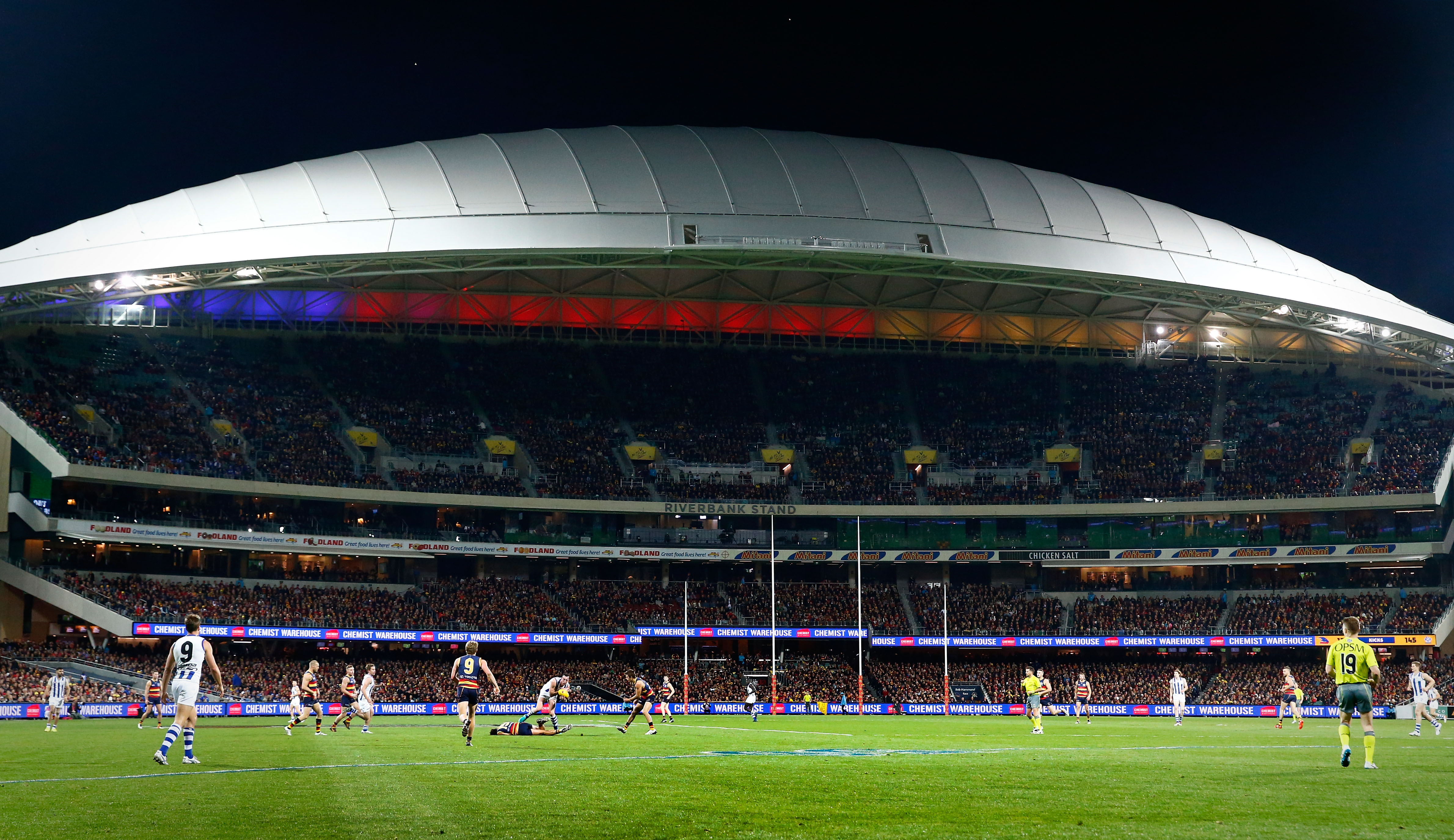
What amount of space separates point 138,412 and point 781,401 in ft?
125

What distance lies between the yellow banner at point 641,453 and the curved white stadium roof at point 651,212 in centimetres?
2140

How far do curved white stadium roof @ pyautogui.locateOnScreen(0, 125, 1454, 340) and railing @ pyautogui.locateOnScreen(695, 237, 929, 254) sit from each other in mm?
251

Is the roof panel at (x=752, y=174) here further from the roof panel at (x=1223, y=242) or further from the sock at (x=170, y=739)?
the sock at (x=170, y=739)

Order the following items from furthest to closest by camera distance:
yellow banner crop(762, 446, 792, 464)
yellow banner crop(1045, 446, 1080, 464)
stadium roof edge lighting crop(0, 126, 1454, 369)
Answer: yellow banner crop(762, 446, 792, 464) < yellow banner crop(1045, 446, 1080, 464) < stadium roof edge lighting crop(0, 126, 1454, 369)

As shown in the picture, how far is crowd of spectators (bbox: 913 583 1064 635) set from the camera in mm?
68062

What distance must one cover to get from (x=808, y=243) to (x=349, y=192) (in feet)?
68.6

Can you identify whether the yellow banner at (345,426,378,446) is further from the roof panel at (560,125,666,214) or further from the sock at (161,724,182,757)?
the sock at (161,724,182,757)

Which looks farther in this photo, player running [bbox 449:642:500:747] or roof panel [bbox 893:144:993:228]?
roof panel [bbox 893:144:993:228]

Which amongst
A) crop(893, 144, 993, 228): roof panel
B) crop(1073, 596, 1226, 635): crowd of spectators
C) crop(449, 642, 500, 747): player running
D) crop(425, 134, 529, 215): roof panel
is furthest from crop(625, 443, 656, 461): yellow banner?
crop(449, 642, 500, 747): player running

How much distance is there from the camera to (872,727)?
4028 cm

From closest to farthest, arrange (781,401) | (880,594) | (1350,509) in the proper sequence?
1. (1350,509)
2. (880,594)
3. (781,401)

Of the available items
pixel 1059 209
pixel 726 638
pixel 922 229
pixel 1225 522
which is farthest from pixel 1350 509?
pixel 726 638

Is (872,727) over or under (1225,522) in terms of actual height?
under

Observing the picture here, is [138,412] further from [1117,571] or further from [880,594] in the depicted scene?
[1117,571]
